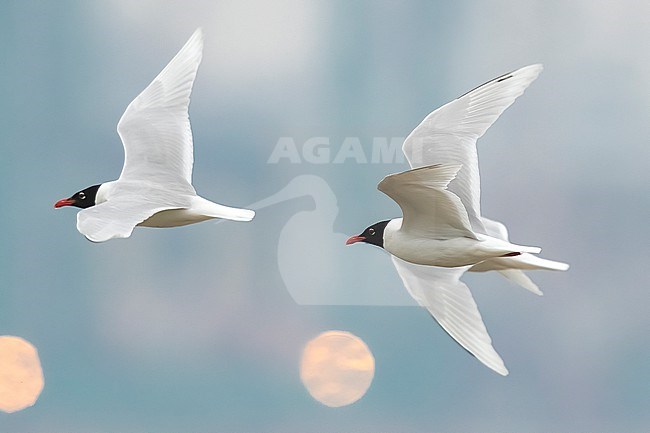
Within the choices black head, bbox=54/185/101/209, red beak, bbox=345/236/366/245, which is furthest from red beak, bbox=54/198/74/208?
red beak, bbox=345/236/366/245

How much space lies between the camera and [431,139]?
99.8 inches

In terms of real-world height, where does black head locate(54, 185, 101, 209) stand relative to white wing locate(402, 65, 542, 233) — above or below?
below

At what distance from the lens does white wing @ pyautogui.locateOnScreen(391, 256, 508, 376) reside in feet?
7.90

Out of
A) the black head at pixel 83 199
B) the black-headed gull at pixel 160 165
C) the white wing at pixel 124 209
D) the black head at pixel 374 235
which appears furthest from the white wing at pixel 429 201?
the black head at pixel 83 199

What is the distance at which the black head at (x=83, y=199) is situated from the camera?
105 inches

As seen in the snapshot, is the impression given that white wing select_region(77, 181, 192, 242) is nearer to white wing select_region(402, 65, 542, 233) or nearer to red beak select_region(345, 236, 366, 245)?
red beak select_region(345, 236, 366, 245)

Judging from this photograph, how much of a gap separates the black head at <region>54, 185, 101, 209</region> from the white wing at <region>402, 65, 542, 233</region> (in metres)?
0.83

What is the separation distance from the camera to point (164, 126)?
2744mm

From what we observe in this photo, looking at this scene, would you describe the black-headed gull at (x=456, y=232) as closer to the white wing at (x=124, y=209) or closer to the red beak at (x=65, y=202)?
the white wing at (x=124, y=209)

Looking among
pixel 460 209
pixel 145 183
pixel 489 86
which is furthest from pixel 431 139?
pixel 145 183

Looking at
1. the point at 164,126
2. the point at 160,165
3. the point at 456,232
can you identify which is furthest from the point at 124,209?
the point at 456,232

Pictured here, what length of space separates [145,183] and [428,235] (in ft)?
2.38

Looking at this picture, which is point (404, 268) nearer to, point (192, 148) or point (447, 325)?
point (447, 325)

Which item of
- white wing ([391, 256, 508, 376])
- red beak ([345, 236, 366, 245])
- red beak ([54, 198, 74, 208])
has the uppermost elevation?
red beak ([54, 198, 74, 208])
